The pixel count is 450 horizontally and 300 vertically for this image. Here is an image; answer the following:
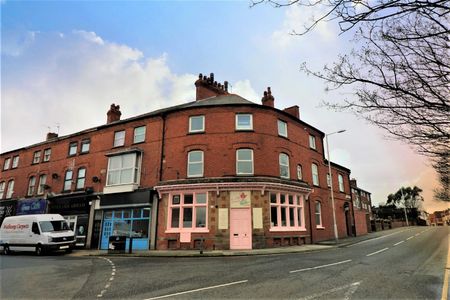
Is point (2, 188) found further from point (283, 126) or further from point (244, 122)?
point (283, 126)

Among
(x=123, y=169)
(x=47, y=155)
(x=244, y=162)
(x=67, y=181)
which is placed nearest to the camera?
(x=244, y=162)

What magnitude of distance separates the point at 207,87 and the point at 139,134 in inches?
290

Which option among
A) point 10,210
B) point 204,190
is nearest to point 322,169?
point 204,190

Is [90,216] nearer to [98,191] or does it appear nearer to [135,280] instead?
[98,191]

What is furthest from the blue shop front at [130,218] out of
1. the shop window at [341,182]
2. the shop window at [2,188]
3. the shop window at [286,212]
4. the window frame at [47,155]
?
the shop window at [341,182]

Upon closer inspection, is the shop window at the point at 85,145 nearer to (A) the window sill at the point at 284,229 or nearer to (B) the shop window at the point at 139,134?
(B) the shop window at the point at 139,134

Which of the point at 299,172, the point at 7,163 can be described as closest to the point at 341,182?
the point at 299,172

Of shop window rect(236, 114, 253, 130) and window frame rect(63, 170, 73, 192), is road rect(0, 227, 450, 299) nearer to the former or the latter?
shop window rect(236, 114, 253, 130)

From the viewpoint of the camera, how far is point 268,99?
2442cm

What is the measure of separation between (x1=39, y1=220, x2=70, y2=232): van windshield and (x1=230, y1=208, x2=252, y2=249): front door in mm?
12743

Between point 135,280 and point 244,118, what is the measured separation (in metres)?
14.6

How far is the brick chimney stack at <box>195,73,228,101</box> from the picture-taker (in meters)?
25.8

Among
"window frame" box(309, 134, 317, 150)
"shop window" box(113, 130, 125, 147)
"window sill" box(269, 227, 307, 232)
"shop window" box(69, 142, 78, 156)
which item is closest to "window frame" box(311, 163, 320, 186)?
"window frame" box(309, 134, 317, 150)

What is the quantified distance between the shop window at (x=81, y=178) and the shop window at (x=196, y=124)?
38.2 feet
